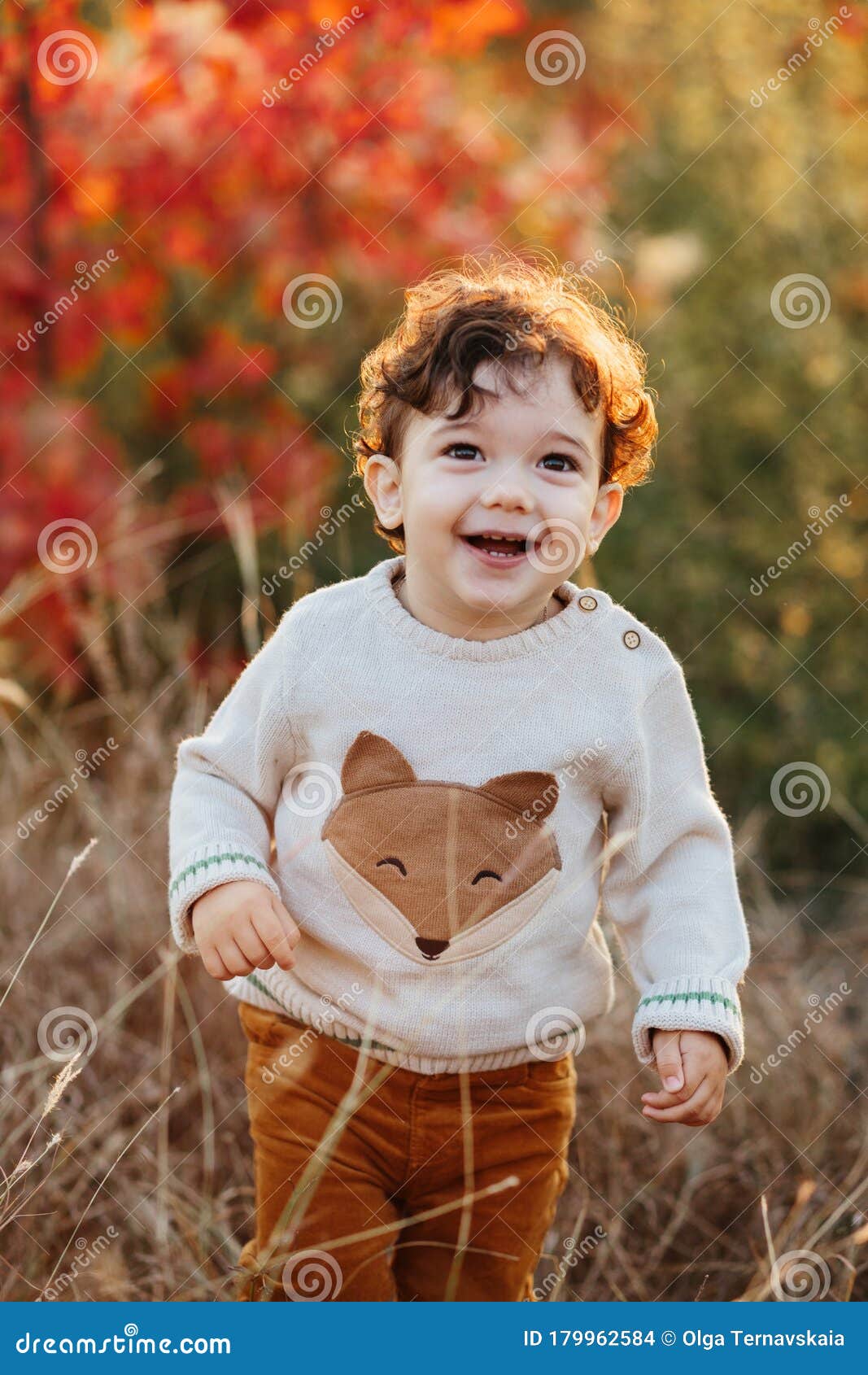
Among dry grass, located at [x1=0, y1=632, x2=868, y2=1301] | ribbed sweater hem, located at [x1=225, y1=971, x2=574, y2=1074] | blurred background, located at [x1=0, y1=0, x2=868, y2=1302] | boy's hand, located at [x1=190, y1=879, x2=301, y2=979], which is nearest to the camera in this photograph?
boy's hand, located at [x1=190, y1=879, x2=301, y2=979]

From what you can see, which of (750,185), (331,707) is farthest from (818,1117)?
(750,185)

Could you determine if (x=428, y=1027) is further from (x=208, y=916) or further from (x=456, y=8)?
(x=456, y=8)

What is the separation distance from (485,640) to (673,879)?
381 millimetres

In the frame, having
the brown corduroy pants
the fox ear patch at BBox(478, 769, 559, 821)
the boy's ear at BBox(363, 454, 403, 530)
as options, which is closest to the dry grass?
the brown corduroy pants

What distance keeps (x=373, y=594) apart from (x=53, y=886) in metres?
1.49

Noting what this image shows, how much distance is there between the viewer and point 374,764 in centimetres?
167

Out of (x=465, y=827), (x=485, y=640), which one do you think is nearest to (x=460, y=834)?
(x=465, y=827)

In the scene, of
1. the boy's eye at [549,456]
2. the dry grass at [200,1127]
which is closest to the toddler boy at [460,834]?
the boy's eye at [549,456]

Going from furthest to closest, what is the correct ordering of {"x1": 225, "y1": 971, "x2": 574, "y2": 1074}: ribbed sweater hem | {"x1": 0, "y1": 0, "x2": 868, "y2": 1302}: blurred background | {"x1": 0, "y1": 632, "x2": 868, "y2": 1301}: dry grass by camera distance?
{"x1": 0, "y1": 0, "x2": 868, "y2": 1302}: blurred background
{"x1": 0, "y1": 632, "x2": 868, "y2": 1301}: dry grass
{"x1": 225, "y1": 971, "x2": 574, "y2": 1074}: ribbed sweater hem

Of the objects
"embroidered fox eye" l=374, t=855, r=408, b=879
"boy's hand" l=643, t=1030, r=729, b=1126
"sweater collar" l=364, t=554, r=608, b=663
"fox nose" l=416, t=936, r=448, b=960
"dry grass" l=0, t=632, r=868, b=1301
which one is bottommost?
"dry grass" l=0, t=632, r=868, b=1301

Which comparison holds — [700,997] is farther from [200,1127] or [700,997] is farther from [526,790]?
[200,1127]

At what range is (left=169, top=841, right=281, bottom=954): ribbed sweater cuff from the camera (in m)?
1.65

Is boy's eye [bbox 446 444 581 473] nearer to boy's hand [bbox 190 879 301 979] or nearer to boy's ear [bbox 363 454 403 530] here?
boy's ear [bbox 363 454 403 530]

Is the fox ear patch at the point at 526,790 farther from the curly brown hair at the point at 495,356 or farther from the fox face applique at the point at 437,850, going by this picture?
the curly brown hair at the point at 495,356
